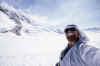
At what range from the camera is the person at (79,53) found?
1.05m

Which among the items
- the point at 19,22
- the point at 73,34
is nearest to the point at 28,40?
the point at 19,22

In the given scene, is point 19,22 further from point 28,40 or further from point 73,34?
point 73,34

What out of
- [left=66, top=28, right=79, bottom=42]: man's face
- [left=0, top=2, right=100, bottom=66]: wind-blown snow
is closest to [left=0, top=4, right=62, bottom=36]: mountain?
[left=0, top=2, right=100, bottom=66]: wind-blown snow

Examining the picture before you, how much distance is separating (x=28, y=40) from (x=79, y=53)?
0.60 m

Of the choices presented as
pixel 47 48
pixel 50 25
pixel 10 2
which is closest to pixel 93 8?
pixel 50 25

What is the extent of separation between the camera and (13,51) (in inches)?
52.5

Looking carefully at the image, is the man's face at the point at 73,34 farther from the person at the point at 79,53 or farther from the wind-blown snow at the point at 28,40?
the wind-blown snow at the point at 28,40

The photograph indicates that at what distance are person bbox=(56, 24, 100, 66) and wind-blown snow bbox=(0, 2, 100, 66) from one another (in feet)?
0.52

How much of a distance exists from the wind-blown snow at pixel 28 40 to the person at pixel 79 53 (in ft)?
0.52

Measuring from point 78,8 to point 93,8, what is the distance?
0.62 ft

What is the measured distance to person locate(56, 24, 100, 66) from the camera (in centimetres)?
105

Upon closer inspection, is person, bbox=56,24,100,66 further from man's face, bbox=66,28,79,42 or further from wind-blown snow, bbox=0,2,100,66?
wind-blown snow, bbox=0,2,100,66

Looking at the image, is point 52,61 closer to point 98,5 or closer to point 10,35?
point 10,35

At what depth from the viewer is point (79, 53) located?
109cm
